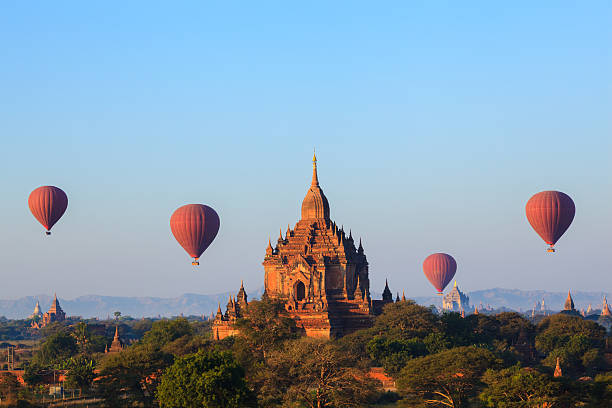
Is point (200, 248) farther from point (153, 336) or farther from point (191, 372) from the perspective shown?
point (191, 372)

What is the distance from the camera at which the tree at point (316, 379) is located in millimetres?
65938

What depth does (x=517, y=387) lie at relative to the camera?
64.6 m

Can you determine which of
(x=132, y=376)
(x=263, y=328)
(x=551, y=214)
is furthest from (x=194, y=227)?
(x=551, y=214)

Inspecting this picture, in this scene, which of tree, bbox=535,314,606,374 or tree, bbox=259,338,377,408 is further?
tree, bbox=535,314,606,374

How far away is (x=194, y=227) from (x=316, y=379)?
44.2 meters

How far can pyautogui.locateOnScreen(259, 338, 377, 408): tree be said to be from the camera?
6594 cm

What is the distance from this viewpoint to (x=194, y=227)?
4284 inches

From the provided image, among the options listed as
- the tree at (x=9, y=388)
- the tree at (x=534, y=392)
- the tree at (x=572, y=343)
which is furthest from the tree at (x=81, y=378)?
the tree at (x=572, y=343)

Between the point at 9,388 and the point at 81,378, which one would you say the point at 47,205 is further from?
the point at 9,388

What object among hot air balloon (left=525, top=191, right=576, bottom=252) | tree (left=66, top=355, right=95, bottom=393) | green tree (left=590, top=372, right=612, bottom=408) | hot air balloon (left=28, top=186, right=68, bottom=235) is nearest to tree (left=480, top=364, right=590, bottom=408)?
green tree (left=590, top=372, right=612, bottom=408)

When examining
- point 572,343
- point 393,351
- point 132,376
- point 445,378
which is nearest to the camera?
point 445,378

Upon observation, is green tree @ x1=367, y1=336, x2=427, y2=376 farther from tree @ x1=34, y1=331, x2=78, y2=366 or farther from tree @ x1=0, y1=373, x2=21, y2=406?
tree @ x1=34, y1=331, x2=78, y2=366

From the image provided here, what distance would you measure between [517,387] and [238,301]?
52.2 m

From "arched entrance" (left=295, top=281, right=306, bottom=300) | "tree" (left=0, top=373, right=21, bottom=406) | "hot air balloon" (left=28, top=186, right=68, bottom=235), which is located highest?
"hot air balloon" (left=28, top=186, right=68, bottom=235)
